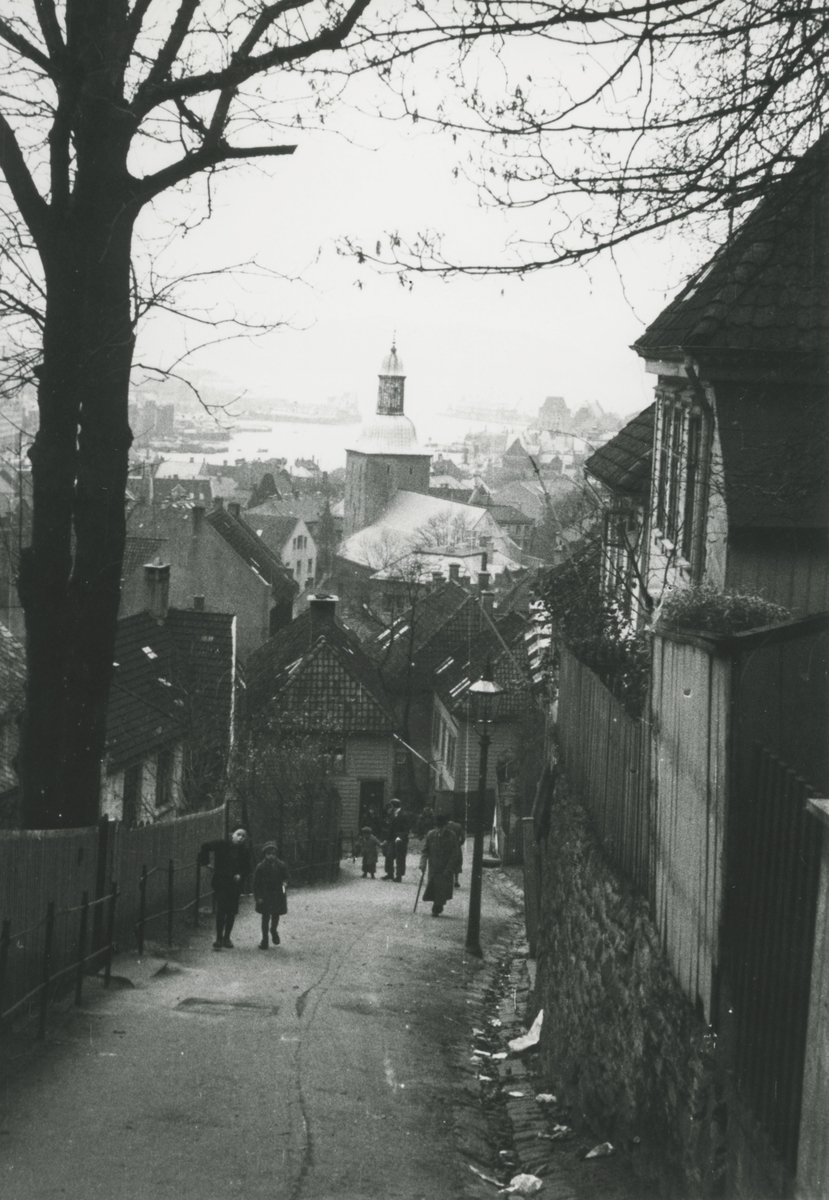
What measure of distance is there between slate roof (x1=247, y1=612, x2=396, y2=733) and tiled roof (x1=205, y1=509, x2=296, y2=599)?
1782 cm

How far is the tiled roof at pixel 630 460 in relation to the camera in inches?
701

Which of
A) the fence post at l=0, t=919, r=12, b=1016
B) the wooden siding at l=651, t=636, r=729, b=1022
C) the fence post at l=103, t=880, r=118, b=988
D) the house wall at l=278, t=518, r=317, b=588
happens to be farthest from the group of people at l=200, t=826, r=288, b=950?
the house wall at l=278, t=518, r=317, b=588

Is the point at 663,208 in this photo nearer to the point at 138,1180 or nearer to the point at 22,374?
the point at 138,1180

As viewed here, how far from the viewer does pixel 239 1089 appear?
8.62m

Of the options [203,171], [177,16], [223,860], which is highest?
[177,16]

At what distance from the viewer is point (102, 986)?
1166cm

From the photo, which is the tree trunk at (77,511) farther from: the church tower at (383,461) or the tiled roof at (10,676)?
the church tower at (383,461)

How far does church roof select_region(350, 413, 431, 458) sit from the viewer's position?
151 meters

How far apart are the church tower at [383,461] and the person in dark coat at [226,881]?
427ft

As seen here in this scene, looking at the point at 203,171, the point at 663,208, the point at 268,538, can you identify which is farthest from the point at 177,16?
the point at 268,538

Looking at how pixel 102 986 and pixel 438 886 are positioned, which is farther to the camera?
pixel 438 886

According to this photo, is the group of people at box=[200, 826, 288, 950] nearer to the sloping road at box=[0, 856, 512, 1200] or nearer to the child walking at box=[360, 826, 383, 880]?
the sloping road at box=[0, 856, 512, 1200]

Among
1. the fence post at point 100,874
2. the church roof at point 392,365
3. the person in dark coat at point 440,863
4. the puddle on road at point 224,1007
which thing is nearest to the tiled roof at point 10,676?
the person in dark coat at point 440,863

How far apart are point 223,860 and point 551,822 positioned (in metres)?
3.89
